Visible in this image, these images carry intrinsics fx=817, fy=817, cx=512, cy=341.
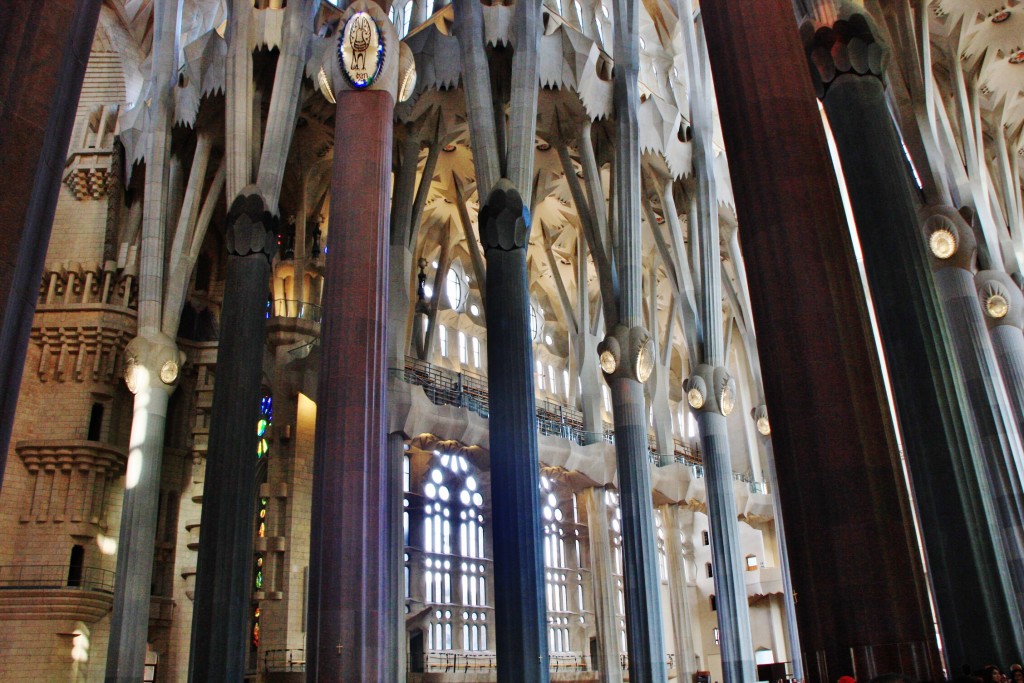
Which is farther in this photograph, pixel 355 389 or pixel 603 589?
pixel 603 589

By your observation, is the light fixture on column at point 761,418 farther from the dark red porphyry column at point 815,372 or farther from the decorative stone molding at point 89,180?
the decorative stone molding at point 89,180

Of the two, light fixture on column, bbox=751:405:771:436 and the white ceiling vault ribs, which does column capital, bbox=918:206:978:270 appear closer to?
the white ceiling vault ribs

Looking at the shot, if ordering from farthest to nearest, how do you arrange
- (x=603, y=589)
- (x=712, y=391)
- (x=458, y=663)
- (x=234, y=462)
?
(x=458, y=663)
(x=603, y=589)
(x=712, y=391)
(x=234, y=462)

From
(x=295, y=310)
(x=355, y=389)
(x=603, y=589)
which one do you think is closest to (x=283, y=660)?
(x=295, y=310)

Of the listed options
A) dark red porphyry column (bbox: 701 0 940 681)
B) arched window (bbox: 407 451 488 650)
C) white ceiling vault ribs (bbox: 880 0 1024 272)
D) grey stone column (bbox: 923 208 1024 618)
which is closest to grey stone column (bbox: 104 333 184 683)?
arched window (bbox: 407 451 488 650)

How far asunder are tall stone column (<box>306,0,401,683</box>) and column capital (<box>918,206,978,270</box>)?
9.94 m

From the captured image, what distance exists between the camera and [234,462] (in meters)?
14.7

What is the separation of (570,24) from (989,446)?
15.3 metres

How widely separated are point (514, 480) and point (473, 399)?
819cm

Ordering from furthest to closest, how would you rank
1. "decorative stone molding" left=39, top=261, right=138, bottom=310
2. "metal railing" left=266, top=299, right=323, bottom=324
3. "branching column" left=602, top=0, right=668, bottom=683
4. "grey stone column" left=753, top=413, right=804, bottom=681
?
"grey stone column" left=753, top=413, right=804, bottom=681, "metal railing" left=266, top=299, right=323, bottom=324, "decorative stone molding" left=39, top=261, right=138, bottom=310, "branching column" left=602, top=0, right=668, bottom=683

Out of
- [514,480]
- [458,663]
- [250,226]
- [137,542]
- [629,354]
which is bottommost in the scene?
[458,663]

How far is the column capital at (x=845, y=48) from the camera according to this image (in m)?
9.73

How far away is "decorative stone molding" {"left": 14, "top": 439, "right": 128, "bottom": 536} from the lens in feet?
58.1

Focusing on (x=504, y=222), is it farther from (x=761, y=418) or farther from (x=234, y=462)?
(x=761, y=418)
